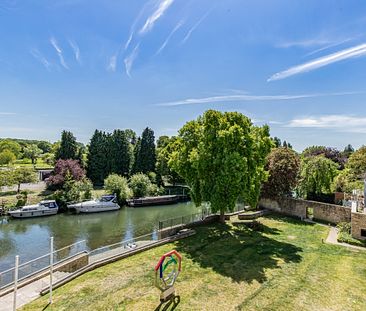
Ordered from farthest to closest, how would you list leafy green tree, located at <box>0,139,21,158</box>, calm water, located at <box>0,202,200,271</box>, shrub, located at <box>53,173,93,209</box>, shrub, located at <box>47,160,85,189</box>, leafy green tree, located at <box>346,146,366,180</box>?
leafy green tree, located at <box>0,139,21,158</box> → shrub, located at <box>47,160,85,189</box> → shrub, located at <box>53,173,93,209</box> → leafy green tree, located at <box>346,146,366,180</box> → calm water, located at <box>0,202,200,271</box>

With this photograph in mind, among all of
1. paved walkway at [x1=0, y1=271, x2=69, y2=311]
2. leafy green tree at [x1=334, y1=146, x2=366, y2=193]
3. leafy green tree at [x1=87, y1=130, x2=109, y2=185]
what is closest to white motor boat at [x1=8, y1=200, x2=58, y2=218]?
leafy green tree at [x1=87, y1=130, x2=109, y2=185]

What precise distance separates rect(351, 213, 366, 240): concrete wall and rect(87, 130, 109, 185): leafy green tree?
4003cm

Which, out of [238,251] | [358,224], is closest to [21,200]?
[238,251]

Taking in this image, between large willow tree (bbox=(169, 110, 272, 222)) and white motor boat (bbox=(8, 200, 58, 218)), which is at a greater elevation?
large willow tree (bbox=(169, 110, 272, 222))

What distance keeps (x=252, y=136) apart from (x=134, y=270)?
11042 mm

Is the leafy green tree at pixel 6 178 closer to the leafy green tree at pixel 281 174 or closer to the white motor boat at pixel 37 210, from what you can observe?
the white motor boat at pixel 37 210

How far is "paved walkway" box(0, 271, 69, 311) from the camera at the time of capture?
8320mm

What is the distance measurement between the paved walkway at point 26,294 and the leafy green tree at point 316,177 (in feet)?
77.8

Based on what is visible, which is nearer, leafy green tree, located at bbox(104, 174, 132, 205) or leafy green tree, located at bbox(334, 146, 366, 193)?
leafy green tree, located at bbox(334, 146, 366, 193)

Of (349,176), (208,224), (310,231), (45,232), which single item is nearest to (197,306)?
(208,224)

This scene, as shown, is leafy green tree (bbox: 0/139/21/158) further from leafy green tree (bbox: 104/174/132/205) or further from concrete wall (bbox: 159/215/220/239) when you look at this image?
concrete wall (bbox: 159/215/220/239)

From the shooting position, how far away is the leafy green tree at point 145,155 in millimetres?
47312

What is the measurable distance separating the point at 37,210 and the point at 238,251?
24.3 metres

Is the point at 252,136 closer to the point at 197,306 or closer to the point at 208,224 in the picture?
the point at 208,224
